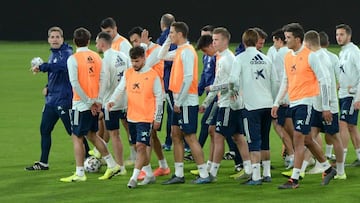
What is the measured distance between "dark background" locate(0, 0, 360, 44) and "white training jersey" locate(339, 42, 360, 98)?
67.0ft

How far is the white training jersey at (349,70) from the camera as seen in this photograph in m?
12.2

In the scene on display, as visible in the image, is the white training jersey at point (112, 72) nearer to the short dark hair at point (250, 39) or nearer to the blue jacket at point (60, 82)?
the blue jacket at point (60, 82)

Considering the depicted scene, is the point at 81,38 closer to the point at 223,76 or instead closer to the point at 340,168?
the point at 223,76

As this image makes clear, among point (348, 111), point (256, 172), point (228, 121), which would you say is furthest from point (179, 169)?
point (348, 111)

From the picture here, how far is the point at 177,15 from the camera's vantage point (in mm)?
33656

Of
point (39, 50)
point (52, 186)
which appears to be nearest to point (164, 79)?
point (52, 186)

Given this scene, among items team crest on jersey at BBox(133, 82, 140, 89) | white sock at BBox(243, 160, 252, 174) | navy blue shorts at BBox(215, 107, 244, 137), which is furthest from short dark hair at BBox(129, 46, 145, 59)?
white sock at BBox(243, 160, 252, 174)

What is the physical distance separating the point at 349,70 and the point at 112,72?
2985 millimetres

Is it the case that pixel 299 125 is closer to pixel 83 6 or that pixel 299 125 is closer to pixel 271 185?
pixel 271 185

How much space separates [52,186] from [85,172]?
1.00 metres

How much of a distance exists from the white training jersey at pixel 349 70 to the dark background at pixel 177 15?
20435mm

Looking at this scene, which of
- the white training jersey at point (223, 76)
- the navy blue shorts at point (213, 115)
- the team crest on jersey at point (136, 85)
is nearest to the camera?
the team crest on jersey at point (136, 85)

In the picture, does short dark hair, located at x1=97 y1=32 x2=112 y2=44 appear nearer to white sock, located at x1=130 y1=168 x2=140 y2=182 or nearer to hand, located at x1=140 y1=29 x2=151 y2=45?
hand, located at x1=140 y1=29 x2=151 y2=45

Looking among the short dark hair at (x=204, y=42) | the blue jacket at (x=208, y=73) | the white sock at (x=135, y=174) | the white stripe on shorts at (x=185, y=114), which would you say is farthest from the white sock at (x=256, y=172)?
the blue jacket at (x=208, y=73)
